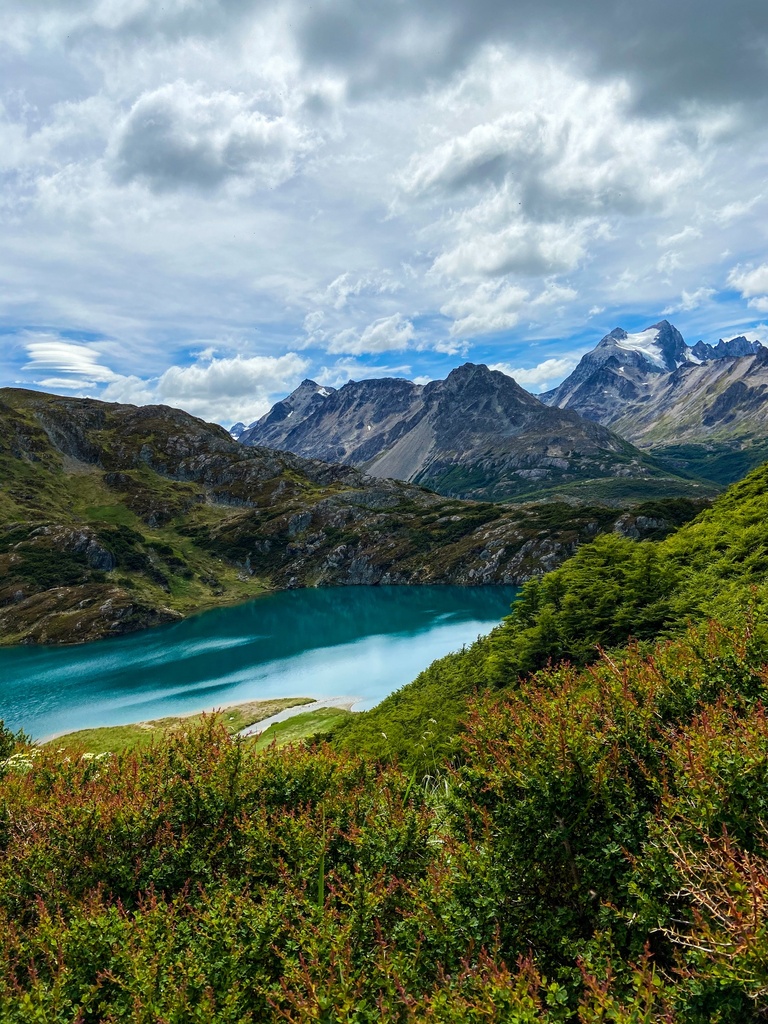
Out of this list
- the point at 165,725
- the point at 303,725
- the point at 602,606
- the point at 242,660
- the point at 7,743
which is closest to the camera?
the point at 602,606

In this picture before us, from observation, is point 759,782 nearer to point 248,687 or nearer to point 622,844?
point 622,844

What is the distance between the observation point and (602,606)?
27.5 metres

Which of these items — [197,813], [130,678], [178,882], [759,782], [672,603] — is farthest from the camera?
[130,678]

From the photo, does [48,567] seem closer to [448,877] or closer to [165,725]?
[165,725]

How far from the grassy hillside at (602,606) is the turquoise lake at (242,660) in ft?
146

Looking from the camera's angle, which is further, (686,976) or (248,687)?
(248,687)

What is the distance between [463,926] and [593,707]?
5.12m

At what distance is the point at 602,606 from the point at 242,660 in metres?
93.1

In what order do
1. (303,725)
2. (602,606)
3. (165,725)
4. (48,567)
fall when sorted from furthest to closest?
(48,567) < (165,725) < (303,725) < (602,606)

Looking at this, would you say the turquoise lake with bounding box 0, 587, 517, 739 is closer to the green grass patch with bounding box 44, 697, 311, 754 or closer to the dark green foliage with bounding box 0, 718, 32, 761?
the green grass patch with bounding box 44, 697, 311, 754

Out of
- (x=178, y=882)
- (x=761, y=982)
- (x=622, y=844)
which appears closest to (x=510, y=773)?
(x=622, y=844)

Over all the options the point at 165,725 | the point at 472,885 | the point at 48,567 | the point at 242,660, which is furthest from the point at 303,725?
the point at 48,567

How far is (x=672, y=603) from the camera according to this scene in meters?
24.3

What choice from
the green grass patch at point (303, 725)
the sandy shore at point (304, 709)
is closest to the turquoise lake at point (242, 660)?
the sandy shore at point (304, 709)
